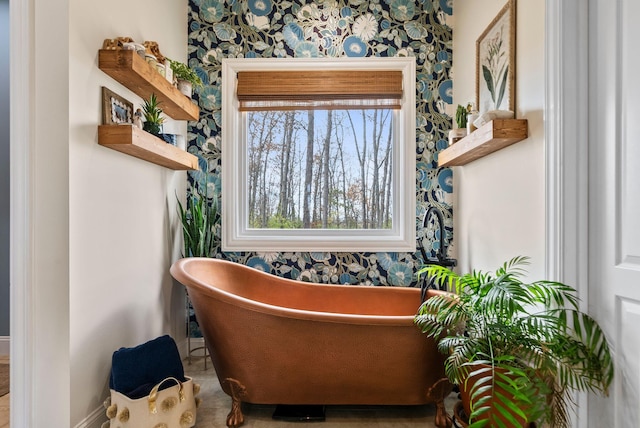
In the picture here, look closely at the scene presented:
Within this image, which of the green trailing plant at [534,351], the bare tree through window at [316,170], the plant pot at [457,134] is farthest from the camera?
the bare tree through window at [316,170]

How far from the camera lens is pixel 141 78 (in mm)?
1990

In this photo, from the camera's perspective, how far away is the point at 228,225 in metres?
2.99

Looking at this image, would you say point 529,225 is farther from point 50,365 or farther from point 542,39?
point 50,365

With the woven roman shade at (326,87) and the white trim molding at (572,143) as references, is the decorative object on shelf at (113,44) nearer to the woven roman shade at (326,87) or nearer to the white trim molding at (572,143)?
the woven roman shade at (326,87)

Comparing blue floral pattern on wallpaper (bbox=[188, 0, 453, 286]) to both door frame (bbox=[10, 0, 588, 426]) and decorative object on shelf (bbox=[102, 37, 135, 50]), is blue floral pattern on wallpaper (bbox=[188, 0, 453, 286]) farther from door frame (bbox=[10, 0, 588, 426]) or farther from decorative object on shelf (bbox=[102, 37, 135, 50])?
door frame (bbox=[10, 0, 588, 426])

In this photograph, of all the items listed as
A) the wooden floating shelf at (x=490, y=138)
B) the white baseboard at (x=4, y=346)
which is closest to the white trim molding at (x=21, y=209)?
the white baseboard at (x=4, y=346)

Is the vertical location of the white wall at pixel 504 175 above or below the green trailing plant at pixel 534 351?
above

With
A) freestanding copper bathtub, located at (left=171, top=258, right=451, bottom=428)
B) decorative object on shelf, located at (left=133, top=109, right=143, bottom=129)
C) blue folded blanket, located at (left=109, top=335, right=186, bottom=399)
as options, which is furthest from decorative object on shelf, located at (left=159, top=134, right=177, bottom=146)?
blue folded blanket, located at (left=109, top=335, right=186, bottom=399)

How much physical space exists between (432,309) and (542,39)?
125 centimetres

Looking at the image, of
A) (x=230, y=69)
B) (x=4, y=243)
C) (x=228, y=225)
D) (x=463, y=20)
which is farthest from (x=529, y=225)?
(x=4, y=243)

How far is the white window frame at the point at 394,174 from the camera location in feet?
9.72

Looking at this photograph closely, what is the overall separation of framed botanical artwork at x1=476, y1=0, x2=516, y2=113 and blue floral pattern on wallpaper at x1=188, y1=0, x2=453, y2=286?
0.57m

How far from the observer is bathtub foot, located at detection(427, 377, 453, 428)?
1932 millimetres

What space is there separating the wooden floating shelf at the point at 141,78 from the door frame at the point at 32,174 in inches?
14.6
